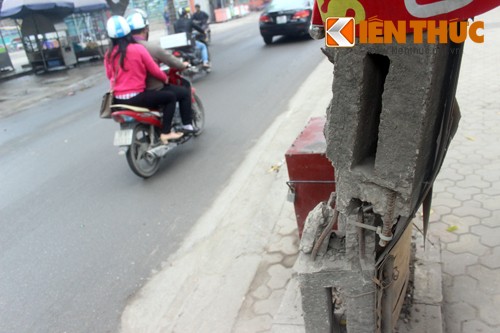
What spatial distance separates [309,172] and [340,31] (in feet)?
4.77

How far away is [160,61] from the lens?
5.55 metres

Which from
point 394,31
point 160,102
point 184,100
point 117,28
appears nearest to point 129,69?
point 117,28

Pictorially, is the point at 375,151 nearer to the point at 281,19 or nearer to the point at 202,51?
the point at 202,51

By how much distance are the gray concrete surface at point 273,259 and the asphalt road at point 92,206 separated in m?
0.27

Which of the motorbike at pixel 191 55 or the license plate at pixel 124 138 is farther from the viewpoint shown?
the motorbike at pixel 191 55

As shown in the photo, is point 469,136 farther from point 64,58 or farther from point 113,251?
point 64,58

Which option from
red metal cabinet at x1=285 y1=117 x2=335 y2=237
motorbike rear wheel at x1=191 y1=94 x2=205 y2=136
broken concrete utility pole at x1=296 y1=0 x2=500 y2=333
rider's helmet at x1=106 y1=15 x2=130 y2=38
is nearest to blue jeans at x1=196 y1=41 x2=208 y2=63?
motorbike rear wheel at x1=191 y1=94 x2=205 y2=136

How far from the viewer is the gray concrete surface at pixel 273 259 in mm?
2709

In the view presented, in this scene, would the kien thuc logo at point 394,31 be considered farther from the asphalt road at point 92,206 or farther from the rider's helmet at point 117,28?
the rider's helmet at point 117,28

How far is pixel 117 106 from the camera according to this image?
5086 mm

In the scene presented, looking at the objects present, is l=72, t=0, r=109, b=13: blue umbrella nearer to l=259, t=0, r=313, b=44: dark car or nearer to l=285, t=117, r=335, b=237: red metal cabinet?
l=259, t=0, r=313, b=44: dark car

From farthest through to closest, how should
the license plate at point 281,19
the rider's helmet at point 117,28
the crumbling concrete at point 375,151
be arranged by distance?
1. the license plate at point 281,19
2. the rider's helmet at point 117,28
3. the crumbling concrete at point 375,151

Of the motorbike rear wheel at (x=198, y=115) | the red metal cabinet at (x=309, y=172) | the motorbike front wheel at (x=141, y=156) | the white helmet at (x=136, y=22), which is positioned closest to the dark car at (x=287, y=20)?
the motorbike rear wheel at (x=198, y=115)

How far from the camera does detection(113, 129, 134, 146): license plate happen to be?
4.99 m
